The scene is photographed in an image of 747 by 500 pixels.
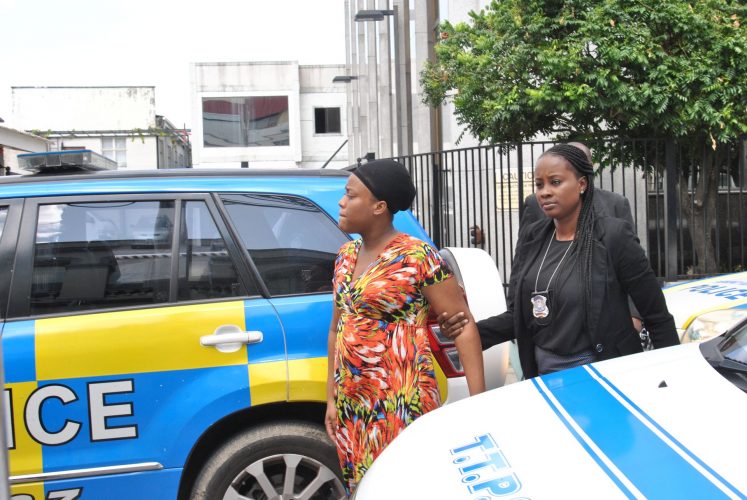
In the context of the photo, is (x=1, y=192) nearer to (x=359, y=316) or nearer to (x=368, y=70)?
(x=359, y=316)

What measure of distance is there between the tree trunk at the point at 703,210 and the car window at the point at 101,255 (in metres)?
7.38

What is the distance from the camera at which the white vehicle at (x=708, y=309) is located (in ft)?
15.9

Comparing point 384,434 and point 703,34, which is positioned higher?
point 703,34

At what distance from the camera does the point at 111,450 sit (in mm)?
3150

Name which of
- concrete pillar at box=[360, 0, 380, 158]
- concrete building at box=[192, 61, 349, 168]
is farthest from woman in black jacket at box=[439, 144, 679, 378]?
concrete building at box=[192, 61, 349, 168]

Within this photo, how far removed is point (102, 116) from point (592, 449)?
61.1 m

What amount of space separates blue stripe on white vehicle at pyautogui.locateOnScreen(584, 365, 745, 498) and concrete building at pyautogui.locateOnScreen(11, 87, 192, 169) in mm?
57031

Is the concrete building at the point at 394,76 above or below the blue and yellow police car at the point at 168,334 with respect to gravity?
above

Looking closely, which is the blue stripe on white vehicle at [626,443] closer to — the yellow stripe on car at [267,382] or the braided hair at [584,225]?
the braided hair at [584,225]

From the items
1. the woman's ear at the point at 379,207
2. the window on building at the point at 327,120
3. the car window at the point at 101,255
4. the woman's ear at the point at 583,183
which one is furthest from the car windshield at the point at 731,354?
the window on building at the point at 327,120

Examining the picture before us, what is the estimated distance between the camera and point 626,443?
1921mm

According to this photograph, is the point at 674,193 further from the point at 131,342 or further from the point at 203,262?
the point at 131,342

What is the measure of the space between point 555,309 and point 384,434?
750 millimetres

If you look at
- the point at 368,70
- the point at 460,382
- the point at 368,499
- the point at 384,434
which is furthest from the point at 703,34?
the point at 368,70
